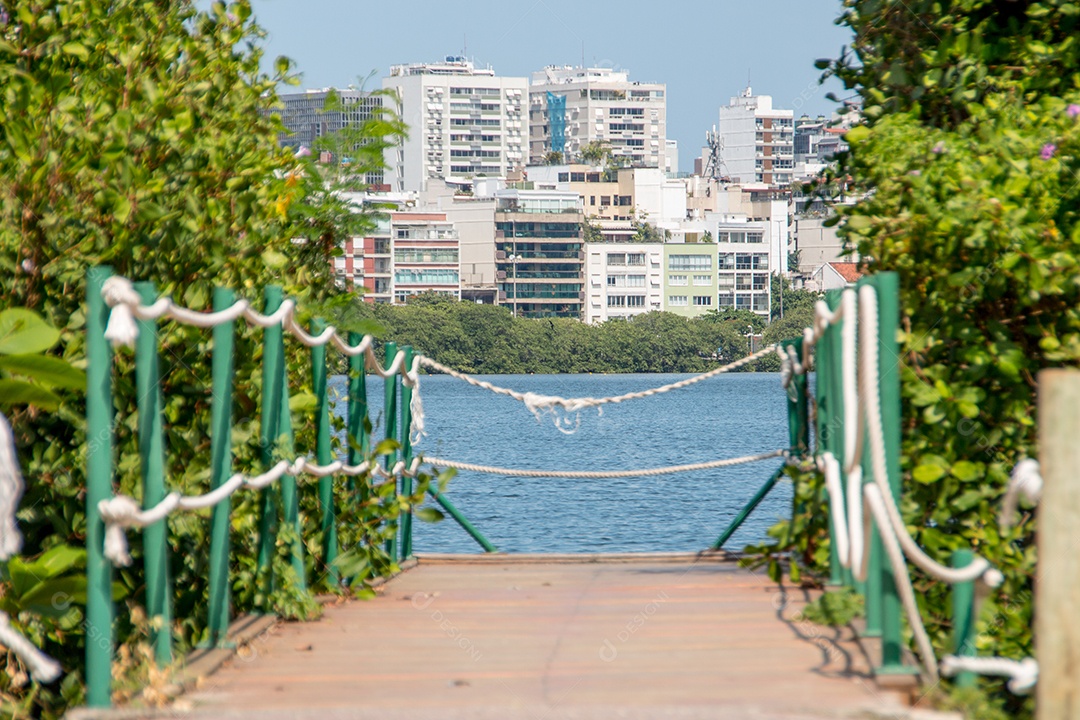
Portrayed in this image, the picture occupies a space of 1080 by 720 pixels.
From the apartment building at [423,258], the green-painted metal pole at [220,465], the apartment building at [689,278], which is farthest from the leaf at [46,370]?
the apartment building at [689,278]

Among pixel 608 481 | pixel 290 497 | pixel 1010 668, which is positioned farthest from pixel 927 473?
pixel 608 481

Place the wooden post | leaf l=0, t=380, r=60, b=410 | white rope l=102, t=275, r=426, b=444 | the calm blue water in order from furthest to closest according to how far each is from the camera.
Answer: the calm blue water < leaf l=0, t=380, r=60, b=410 < white rope l=102, t=275, r=426, b=444 < the wooden post

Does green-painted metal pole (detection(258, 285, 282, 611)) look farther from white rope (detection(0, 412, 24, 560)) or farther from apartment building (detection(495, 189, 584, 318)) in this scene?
apartment building (detection(495, 189, 584, 318))

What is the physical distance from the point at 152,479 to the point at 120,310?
0.47 metres

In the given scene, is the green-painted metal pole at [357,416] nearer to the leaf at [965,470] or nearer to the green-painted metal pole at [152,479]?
the green-painted metal pole at [152,479]

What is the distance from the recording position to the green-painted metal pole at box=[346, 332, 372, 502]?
6.29m

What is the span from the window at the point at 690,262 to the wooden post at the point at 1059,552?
14901cm

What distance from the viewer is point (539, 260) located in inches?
5960

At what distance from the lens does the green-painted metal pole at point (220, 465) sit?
444 centimetres

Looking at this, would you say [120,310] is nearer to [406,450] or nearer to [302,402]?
[302,402]

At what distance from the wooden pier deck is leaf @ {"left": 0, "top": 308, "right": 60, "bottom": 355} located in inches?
42.5

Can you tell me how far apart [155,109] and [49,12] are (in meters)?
0.86

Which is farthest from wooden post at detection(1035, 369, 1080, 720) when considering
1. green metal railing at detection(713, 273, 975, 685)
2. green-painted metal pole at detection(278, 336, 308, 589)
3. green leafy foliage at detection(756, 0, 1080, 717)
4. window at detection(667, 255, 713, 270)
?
window at detection(667, 255, 713, 270)

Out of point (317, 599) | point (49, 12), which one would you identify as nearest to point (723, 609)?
point (317, 599)
